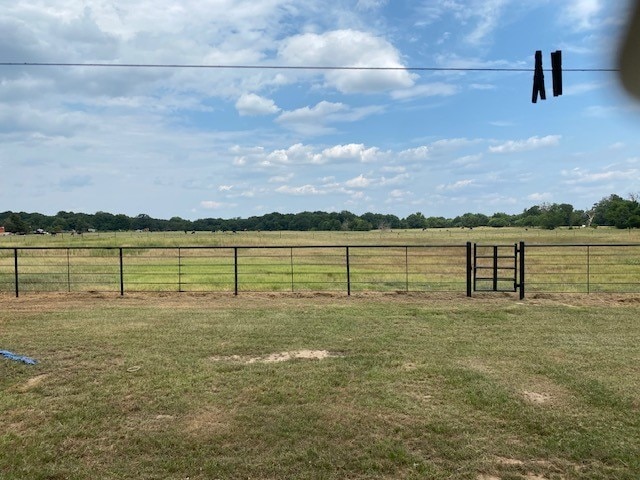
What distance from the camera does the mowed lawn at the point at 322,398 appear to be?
330 cm

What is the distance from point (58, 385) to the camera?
4.92 metres

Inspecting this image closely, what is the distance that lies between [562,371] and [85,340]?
A: 249 inches

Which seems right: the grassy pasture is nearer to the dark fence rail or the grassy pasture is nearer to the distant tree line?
the dark fence rail

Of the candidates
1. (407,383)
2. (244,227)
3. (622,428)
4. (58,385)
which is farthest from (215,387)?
(244,227)

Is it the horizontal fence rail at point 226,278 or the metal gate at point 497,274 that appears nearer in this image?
the metal gate at point 497,274

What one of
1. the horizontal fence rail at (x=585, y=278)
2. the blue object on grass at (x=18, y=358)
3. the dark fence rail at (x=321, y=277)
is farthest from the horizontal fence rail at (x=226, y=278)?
the blue object on grass at (x=18, y=358)

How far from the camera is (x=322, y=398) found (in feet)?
14.9

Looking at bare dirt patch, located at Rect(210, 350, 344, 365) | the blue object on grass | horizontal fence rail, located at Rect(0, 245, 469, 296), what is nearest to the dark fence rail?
horizontal fence rail, located at Rect(0, 245, 469, 296)

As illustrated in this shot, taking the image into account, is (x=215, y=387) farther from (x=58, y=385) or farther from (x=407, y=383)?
(x=407, y=383)

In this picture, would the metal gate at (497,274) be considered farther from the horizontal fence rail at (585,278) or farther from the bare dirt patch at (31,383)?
the bare dirt patch at (31,383)

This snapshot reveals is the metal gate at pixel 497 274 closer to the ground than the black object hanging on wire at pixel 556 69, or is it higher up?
closer to the ground

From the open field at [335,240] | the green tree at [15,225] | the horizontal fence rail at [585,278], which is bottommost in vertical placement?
the horizontal fence rail at [585,278]

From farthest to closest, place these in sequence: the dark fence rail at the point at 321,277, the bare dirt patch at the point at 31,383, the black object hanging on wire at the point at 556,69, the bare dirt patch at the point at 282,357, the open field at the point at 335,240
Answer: the open field at the point at 335,240
the dark fence rail at the point at 321,277
the bare dirt patch at the point at 282,357
the bare dirt patch at the point at 31,383
the black object hanging on wire at the point at 556,69

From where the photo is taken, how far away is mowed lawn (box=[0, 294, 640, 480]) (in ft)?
10.8
